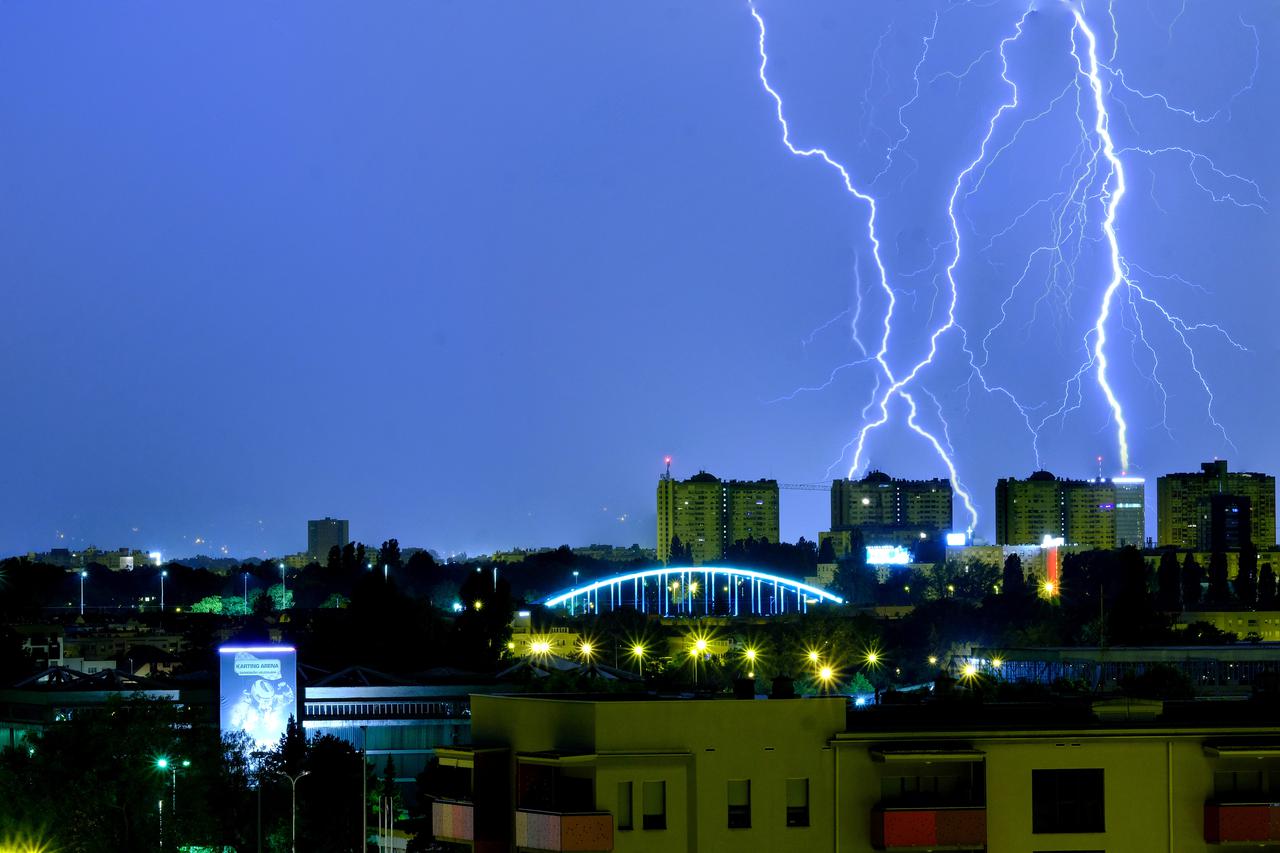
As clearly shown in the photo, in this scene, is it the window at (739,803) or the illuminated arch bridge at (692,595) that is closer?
the window at (739,803)

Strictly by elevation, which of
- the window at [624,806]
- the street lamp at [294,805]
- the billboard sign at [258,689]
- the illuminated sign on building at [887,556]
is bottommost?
the street lamp at [294,805]

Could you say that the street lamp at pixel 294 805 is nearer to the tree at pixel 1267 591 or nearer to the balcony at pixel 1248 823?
the balcony at pixel 1248 823

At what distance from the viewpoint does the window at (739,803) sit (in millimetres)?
22266

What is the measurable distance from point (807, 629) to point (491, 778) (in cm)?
9430

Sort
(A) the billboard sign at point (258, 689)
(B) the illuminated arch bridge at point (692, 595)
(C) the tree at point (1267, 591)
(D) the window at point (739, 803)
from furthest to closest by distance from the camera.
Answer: (B) the illuminated arch bridge at point (692, 595), (C) the tree at point (1267, 591), (A) the billboard sign at point (258, 689), (D) the window at point (739, 803)

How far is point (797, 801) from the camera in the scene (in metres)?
22.3

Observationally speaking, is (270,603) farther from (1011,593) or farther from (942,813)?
(942,813)

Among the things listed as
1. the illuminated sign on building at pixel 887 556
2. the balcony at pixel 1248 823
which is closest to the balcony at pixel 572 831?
the balcony at pixel 1248 823

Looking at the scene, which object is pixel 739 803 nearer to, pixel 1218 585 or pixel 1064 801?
pixel 1064 801

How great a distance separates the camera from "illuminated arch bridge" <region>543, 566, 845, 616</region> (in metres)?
173

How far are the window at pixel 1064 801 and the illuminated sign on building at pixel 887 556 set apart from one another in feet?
576

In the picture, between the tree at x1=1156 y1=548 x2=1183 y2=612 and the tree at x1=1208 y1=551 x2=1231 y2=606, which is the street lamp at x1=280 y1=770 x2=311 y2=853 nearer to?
the tree at x1=1156 y1=548 x2=1183 y2=612

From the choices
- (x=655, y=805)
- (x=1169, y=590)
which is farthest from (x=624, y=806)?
(x=1169, y=590)

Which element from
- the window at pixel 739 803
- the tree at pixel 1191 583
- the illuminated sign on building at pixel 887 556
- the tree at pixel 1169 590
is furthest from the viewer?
the illuminated sign on building at pixel 887 556
